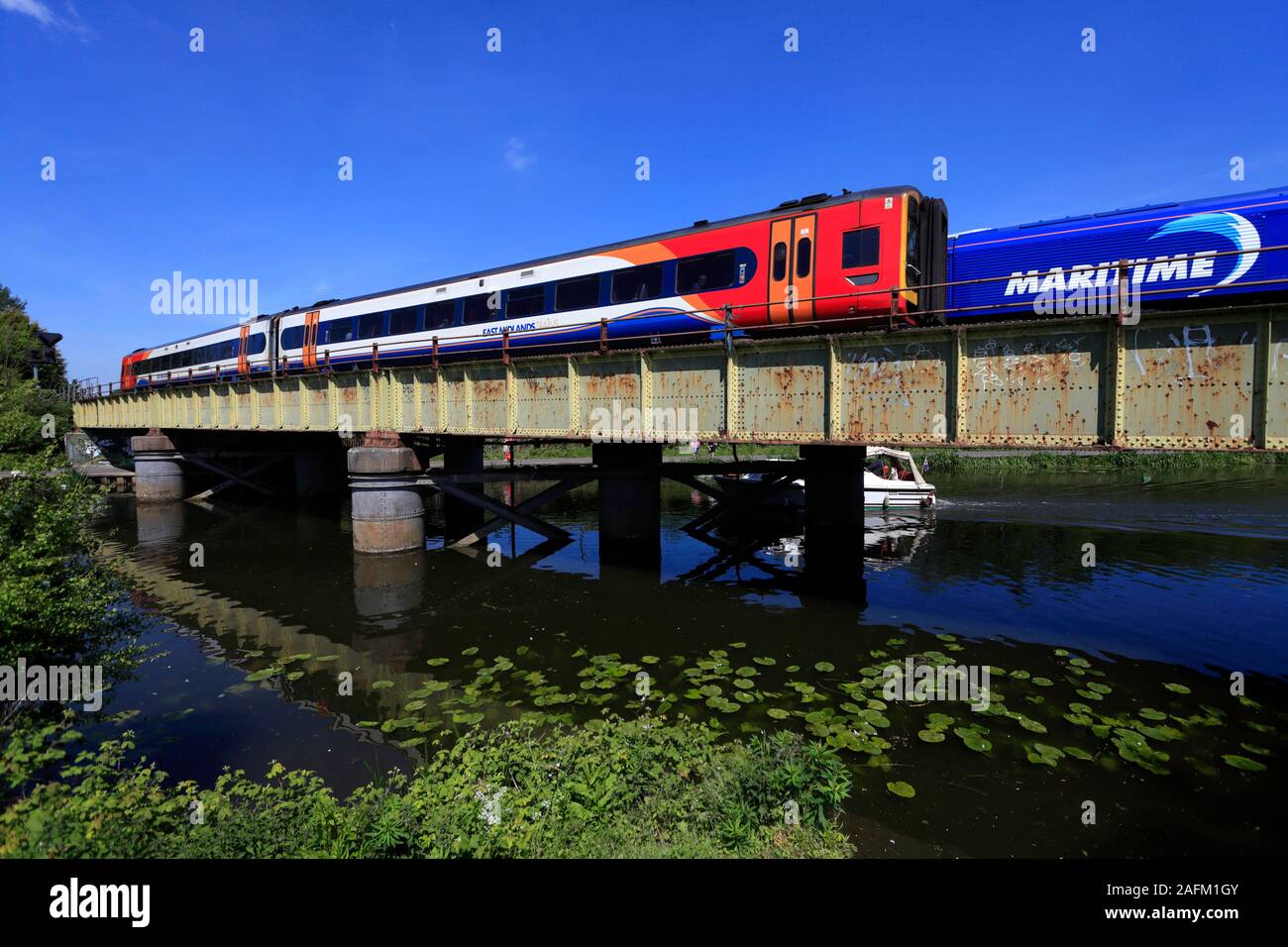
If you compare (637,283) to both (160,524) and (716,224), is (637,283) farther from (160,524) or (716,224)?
(160,524)

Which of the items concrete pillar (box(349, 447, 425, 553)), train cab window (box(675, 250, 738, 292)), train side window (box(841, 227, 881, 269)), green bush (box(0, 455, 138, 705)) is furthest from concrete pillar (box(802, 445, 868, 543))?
green bush (box(0, 455, 138, 705))

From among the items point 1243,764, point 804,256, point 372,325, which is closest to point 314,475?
point 372,325

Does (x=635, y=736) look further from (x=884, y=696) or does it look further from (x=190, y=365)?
(x=190, y=365)

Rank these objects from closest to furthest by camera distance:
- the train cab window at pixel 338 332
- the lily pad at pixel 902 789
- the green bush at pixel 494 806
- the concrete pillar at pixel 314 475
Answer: the green bush at pixel 494 806, the lily pad at pixel 902 789, the train cab window at pixel 338 332, the concrete pillar at pixel 314 475

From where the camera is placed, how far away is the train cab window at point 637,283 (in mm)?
14852

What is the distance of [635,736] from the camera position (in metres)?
6.99

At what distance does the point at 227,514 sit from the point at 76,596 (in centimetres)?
2210

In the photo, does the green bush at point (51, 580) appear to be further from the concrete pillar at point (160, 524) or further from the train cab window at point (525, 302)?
the concrete pillar at point (160, 524)

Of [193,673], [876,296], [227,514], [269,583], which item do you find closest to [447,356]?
[269,583]

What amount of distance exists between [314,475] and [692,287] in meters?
23.6

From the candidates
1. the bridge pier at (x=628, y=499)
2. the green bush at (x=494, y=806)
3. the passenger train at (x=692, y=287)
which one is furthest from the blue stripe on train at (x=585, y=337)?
the green bush at (x=494, y=806)

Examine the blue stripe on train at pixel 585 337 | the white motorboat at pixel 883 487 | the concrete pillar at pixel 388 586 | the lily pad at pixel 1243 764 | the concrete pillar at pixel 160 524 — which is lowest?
the lily pad at pixel 1243 764

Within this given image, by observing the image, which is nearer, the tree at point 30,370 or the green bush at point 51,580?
the green bush at point 51,580

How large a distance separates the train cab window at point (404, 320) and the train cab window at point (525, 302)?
4331 mm
